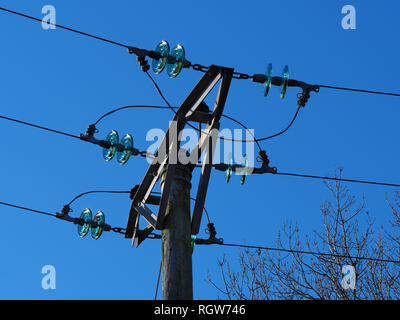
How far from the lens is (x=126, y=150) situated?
6648 millimetres

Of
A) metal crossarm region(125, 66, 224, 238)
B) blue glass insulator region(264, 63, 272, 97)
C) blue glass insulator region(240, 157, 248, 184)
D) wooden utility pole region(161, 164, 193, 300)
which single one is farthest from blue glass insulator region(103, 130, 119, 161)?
blue glass insulator region(264, 63, 272, 97)

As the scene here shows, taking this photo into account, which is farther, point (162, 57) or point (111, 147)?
point (111, 147)

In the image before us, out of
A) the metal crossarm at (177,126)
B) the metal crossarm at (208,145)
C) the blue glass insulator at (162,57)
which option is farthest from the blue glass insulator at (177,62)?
the metal crossarm at (208,145)

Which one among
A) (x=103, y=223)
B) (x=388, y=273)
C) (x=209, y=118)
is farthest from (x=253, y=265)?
(x=209, y=118)

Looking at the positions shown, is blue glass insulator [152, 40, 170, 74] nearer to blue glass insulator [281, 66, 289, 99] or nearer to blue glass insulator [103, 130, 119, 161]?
blue glass insulator [103, 130, 119, 161]

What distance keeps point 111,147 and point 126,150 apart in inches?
6.4

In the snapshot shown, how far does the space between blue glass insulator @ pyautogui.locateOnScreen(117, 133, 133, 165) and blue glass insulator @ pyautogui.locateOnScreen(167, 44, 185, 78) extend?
898 millimetres

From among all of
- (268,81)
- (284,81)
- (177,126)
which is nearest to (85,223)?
(177,126)

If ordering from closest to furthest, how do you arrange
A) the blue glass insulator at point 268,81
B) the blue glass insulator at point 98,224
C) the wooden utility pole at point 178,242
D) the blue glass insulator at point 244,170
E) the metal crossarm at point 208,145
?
1. the wooden utility pole at point 178,242
2. the metal crossarm at point 208,145
3. the blue glass insulator at point 268,81
4. the blue glass insulator at point 244,170
5. the blue glass insulator at point 98,224

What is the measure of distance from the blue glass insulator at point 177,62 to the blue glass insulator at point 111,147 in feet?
3.15

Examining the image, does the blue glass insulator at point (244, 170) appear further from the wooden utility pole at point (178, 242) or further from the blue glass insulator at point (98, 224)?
the blue glass insulator at point (98, 224)

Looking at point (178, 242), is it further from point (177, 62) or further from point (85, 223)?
point (85, 223)

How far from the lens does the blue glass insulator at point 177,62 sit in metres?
6.12
